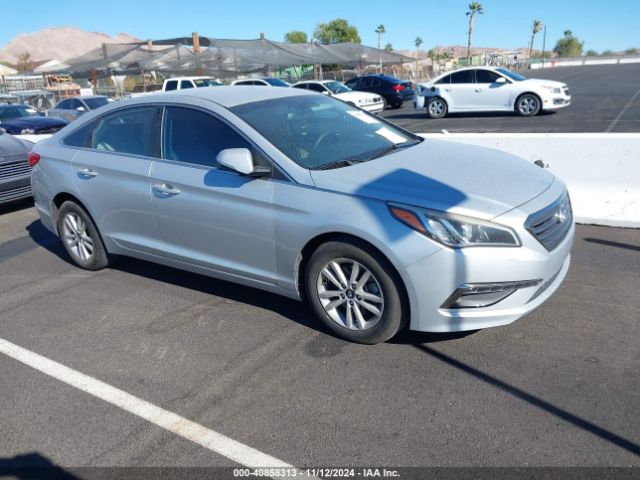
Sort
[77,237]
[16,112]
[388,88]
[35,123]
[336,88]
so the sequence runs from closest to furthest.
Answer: [77,237], [35,123], [16,112], [336,88], [388,88]

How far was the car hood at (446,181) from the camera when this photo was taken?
133 inches

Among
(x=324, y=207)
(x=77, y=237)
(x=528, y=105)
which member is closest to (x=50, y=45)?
(x=528, y=105)

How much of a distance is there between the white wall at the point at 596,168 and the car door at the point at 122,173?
4.07 m

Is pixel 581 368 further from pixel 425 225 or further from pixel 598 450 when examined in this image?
pixel 425 225

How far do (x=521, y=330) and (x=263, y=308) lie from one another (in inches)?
75.1

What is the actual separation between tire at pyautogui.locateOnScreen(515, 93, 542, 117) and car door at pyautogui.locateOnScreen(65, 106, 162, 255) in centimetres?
1453

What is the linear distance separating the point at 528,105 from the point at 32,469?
16.8 m

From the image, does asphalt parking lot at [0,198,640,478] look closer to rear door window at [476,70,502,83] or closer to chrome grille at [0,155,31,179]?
chrome grille at [0,155,31,179]

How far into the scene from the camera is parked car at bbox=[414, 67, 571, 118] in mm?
16562

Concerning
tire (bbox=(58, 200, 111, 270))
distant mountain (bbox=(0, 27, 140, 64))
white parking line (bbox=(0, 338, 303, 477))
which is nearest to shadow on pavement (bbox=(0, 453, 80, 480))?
white parking line (bbox=(0, 338, 303, 477))

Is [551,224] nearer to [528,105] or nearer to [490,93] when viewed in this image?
[528,105]

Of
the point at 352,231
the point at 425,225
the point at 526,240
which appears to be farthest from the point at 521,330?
the point at 352,231

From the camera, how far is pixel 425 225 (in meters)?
3.31

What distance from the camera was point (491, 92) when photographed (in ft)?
56.4
